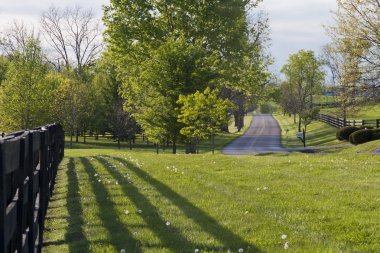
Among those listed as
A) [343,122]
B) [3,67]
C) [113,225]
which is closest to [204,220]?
[113,225]

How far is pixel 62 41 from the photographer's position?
78812 millimetres

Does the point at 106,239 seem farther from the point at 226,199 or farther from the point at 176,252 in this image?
the point at 226,199

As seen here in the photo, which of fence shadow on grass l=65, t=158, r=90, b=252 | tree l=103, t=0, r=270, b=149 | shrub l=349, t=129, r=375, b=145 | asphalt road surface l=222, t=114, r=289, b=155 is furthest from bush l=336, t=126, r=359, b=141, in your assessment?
fence shadow on grass l=65, t=158, r=90, b=252

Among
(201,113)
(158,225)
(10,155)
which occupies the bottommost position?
(158,225)

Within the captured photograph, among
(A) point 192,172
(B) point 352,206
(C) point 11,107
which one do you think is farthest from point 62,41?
(B) point 352,206

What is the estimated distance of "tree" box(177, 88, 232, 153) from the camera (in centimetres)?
2752

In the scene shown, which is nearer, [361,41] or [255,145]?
[361,41]

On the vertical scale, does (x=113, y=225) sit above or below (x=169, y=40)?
below

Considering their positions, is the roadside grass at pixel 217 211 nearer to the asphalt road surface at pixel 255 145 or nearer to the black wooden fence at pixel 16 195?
the black wooden fence at pixel 16 195

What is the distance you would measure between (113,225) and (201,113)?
21.1m

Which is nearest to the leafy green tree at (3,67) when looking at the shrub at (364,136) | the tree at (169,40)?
the tree at (169,40)

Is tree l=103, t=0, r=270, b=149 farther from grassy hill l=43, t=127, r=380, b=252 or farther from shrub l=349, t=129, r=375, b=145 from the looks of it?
grassy hill l=43, t=127, r=380, b=252

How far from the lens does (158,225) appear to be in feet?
22.9

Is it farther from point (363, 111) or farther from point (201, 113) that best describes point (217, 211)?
point (363, 111)
